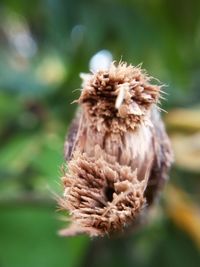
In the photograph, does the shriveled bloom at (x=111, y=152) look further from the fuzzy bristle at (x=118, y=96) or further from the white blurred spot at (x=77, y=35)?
the white blurred spot at (x=77, y=35)

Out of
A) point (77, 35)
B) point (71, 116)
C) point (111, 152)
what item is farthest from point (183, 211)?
point (111, 152)

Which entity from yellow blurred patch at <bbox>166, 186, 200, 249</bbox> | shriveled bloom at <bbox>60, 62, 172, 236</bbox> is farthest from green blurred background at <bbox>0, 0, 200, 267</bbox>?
shriveled bloom at <bbox>60, 62, 172, 236</bbox>

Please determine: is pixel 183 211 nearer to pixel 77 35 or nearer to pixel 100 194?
pixel 77 35

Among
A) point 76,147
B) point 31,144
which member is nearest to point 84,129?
point 76,147

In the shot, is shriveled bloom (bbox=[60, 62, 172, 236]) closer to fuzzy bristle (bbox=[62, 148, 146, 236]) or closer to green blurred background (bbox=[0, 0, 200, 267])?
fuzzy bristle (bbox=[62, 148, 146, 236])

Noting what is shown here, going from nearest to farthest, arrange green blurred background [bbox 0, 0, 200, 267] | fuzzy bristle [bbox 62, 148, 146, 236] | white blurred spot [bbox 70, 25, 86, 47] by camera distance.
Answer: fuzzy bristle [bbox 62, 148, 146, 236]
green blurred background [bbox 0, 0, 200, 267]
white blurred spot [bbox 70, 25, 86, 47]

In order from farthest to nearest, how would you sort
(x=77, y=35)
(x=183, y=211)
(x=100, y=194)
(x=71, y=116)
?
(x=77, y=35)
(x=71, y=116)
(x=183, y=211)
(x=100, y=194)
